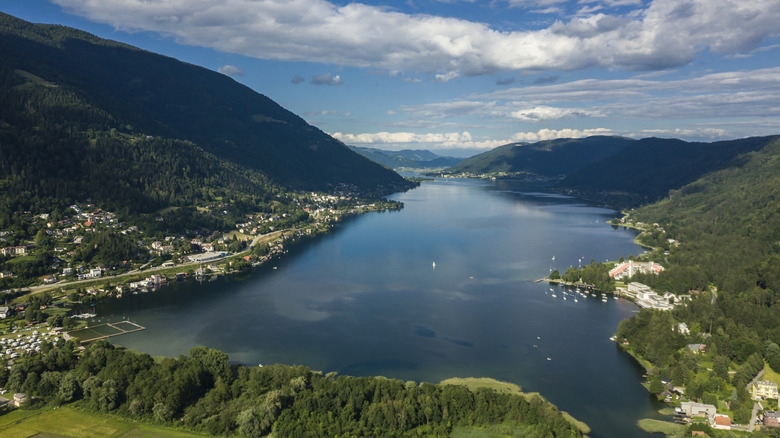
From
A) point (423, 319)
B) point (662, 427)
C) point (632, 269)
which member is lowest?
point (662, 427)

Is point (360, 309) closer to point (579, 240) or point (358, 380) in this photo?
point (358, 380)

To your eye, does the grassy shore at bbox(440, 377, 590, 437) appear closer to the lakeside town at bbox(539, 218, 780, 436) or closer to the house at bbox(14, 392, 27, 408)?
the lakeside town at bbox(539, 218, 780, 436)

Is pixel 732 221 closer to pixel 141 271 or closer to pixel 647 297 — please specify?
pixel 647 297

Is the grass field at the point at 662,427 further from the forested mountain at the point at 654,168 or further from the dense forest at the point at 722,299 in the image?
the forested mountain at the point at 654,168

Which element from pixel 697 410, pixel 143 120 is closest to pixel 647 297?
pixel 697 410

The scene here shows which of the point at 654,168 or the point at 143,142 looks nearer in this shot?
the point at 143,142

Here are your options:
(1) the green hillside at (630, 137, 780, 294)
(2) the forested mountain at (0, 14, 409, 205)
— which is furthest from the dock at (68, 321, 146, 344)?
(1) the green hillside at (630, 137, 780, 294)

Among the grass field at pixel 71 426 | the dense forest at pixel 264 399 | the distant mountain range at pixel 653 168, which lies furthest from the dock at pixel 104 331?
the distant mountain range at pixel 653 168
